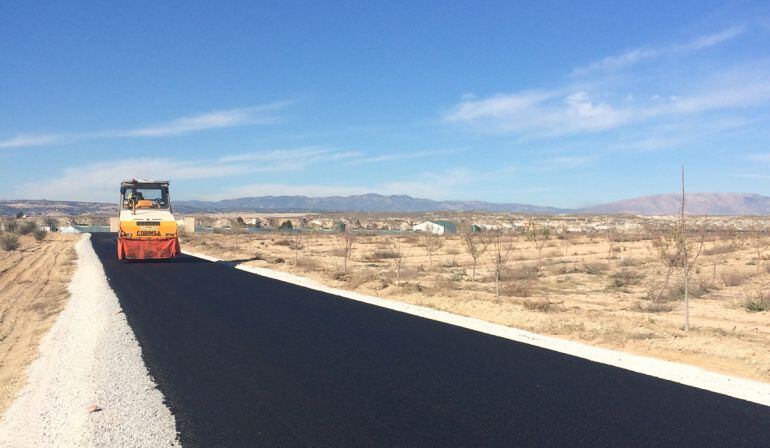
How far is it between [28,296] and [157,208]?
9.79 meters

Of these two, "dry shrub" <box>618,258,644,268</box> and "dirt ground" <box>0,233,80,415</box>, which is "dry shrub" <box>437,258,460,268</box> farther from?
"dirt ground" <box>0,233,80,415</box>

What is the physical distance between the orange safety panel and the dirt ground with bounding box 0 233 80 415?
253cm

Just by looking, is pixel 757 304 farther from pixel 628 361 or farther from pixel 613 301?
pixel 628 361

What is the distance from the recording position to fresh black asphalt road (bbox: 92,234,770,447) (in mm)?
6453

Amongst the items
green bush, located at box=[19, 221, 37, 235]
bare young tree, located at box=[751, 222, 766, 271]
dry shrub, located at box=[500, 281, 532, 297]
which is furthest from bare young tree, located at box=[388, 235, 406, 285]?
green bush, located at box=[19, 221, 37, 235]

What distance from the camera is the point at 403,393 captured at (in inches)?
314

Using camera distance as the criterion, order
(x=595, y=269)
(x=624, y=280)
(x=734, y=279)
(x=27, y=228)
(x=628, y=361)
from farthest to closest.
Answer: (x=27, y=228)
(x=595, y=269)
(x=624, y=280)
(x=734, y=279)
(x=628, y=361)

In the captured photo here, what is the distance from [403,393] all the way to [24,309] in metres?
14.2

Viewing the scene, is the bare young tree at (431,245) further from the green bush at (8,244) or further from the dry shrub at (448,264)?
the green bush at (8,244)

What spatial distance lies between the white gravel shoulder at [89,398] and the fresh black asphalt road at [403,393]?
0.29 meters

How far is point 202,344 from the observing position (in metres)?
11.1

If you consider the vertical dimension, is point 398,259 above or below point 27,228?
below

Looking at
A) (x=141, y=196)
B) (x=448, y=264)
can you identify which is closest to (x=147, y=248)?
(x=141, y=196)

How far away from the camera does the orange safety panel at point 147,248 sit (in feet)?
96.1
